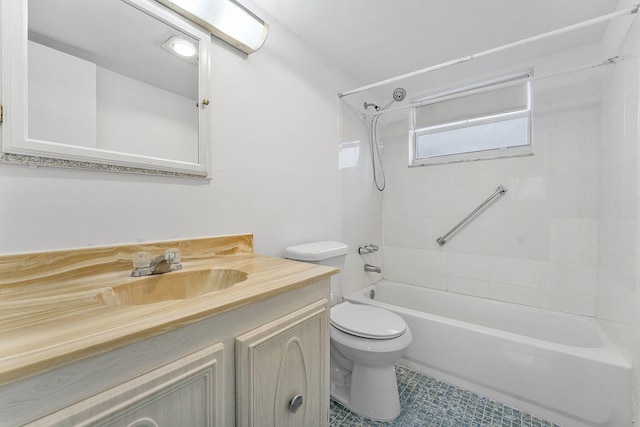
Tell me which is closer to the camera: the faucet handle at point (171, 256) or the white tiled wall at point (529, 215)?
the faucet handle at point (171, 256)

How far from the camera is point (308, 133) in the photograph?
69.4 inches

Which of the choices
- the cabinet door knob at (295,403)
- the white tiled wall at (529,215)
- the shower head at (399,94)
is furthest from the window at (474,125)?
the cabinet door knob at (295,403)

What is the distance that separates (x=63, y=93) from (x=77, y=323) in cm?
75

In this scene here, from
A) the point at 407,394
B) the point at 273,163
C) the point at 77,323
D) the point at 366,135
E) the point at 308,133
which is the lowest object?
the point at 407,394

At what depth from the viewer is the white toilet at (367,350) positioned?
137 cm

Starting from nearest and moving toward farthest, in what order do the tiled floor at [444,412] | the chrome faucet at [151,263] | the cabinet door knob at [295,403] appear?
the cabinet door knob at [295,403]
the chrome faucet at [151,263]
the tiled floor at [444,412]

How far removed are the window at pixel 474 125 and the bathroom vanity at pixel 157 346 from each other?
1.76 m

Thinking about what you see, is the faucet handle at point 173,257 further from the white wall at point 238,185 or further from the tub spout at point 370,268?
the tub spout at point 370,268

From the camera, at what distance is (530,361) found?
1393 millimetres

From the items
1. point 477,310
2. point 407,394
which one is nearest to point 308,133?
point 407,394

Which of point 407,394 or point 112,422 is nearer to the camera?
point 112,422

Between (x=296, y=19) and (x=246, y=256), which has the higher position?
(x=296, y=19)

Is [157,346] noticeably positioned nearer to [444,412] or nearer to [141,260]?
[141,260]

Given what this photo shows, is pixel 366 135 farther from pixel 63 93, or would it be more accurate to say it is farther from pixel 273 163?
pixel 63 93
